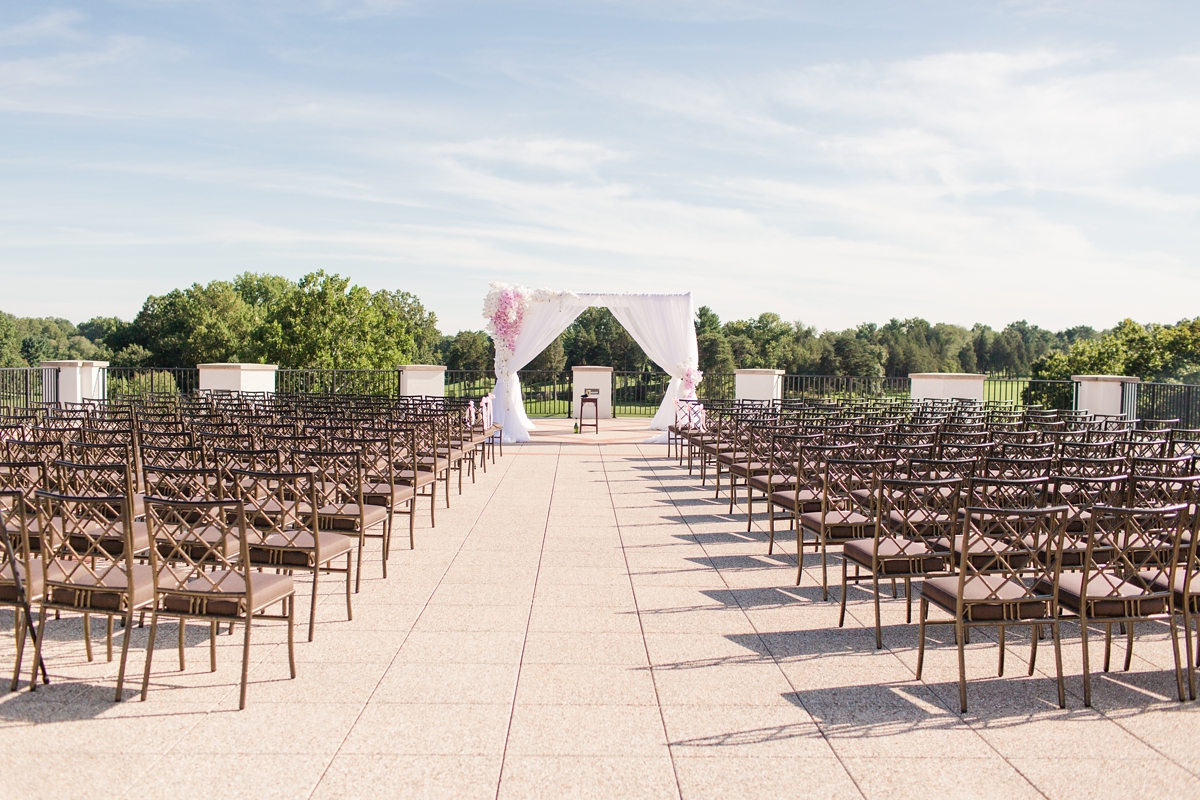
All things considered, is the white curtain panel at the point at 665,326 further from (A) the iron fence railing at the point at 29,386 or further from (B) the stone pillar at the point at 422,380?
(A) the iron fence railing at the point at 29,386

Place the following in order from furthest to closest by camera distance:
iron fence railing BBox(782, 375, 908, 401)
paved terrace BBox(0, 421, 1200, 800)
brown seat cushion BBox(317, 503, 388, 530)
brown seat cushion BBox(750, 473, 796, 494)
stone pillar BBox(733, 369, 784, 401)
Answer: iron fence railing BBox(782, 375, 908, 401)
stone pillar BBox(733, 369, 784, 401)
brown seat cushion BBox(750, 473, 796, 494)
brown seat cushion BBox(317, 503, 388, 530)
paved terrace BBox(0, 421, 1200, 800)

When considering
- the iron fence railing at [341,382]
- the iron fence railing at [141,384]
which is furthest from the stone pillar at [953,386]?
the iron fence railing at [141,384]

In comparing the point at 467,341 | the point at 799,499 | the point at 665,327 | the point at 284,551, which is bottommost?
the point at 284,551

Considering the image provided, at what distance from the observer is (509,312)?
1850cm

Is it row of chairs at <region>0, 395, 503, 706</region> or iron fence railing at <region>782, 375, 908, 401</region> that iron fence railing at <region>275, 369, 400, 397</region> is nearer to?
iron fence railing at <region>782, 375, 908, 401</region>

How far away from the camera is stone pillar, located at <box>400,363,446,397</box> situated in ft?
62.4

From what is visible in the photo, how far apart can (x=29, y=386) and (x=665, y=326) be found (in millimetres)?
12431

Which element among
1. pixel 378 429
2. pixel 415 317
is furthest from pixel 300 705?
pixel 415 317

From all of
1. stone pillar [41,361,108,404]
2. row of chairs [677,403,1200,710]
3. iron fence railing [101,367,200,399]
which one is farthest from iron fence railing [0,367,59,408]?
row of chairs [677,403,1200,710]

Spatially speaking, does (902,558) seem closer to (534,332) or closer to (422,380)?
(534,332)

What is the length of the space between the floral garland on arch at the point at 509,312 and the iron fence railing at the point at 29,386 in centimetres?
826

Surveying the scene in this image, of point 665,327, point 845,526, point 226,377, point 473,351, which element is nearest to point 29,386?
point 226,377

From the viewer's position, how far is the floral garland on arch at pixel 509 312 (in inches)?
728

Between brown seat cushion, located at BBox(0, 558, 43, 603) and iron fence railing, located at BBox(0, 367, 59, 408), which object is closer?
brown seat cushion, located at BBox(0, 558, 43, 603)
